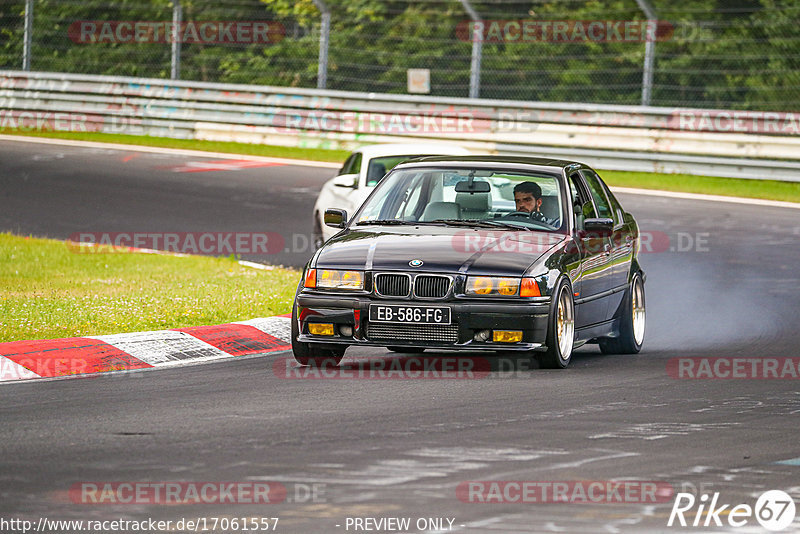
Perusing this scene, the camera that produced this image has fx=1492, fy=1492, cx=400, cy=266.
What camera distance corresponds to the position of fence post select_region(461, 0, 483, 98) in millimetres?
24906

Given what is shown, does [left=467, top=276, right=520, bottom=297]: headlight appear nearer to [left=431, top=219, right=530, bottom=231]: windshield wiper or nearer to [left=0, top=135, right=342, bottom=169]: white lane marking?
[left=431, top=219, right=530, bottom=231]: windshield wiper

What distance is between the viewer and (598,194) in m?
11.5

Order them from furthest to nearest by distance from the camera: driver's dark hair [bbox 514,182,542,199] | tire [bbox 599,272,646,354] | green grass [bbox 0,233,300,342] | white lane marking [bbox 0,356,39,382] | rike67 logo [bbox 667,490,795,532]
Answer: tire [bbox 599,272,646,354], green grass [bbox 0,233,300,342], driver's dark hair [bbox 514,182,542,199], white lane marking [bbox 0,356,39,382], rike67 logo [bbox 667,490,795,532]

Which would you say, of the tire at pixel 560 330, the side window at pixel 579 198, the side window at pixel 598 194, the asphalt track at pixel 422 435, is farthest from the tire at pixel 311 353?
the side window at pixel 598 194

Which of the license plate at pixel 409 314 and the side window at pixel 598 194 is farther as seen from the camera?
the side window at pixel 598 194

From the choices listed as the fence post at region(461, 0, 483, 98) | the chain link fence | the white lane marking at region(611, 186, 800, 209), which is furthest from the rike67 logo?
the fence post at region(461, 0, 483, 98)

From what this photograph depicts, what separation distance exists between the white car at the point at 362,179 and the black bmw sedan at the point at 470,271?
15.7 feet

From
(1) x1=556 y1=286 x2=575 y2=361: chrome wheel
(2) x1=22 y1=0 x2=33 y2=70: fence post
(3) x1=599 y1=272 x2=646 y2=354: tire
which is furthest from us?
(2) x1=22 y1=0 x2=33 y2=70: fence post

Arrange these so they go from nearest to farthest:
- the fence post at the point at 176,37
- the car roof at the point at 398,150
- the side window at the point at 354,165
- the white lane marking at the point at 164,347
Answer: the white lane marking at the point at 164,347 < the car roof at the point at 398,150 < the side window at the point at 354,165 < the fence post at the point at 176,37

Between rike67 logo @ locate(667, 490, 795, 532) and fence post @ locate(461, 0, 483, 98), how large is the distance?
1938cm

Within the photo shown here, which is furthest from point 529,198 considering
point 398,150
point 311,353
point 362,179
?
point 398,150

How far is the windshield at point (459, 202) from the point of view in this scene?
1045cm

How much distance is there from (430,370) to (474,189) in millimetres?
1508

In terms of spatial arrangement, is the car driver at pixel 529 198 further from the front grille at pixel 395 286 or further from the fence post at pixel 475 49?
the fence post at pixel 475 49
